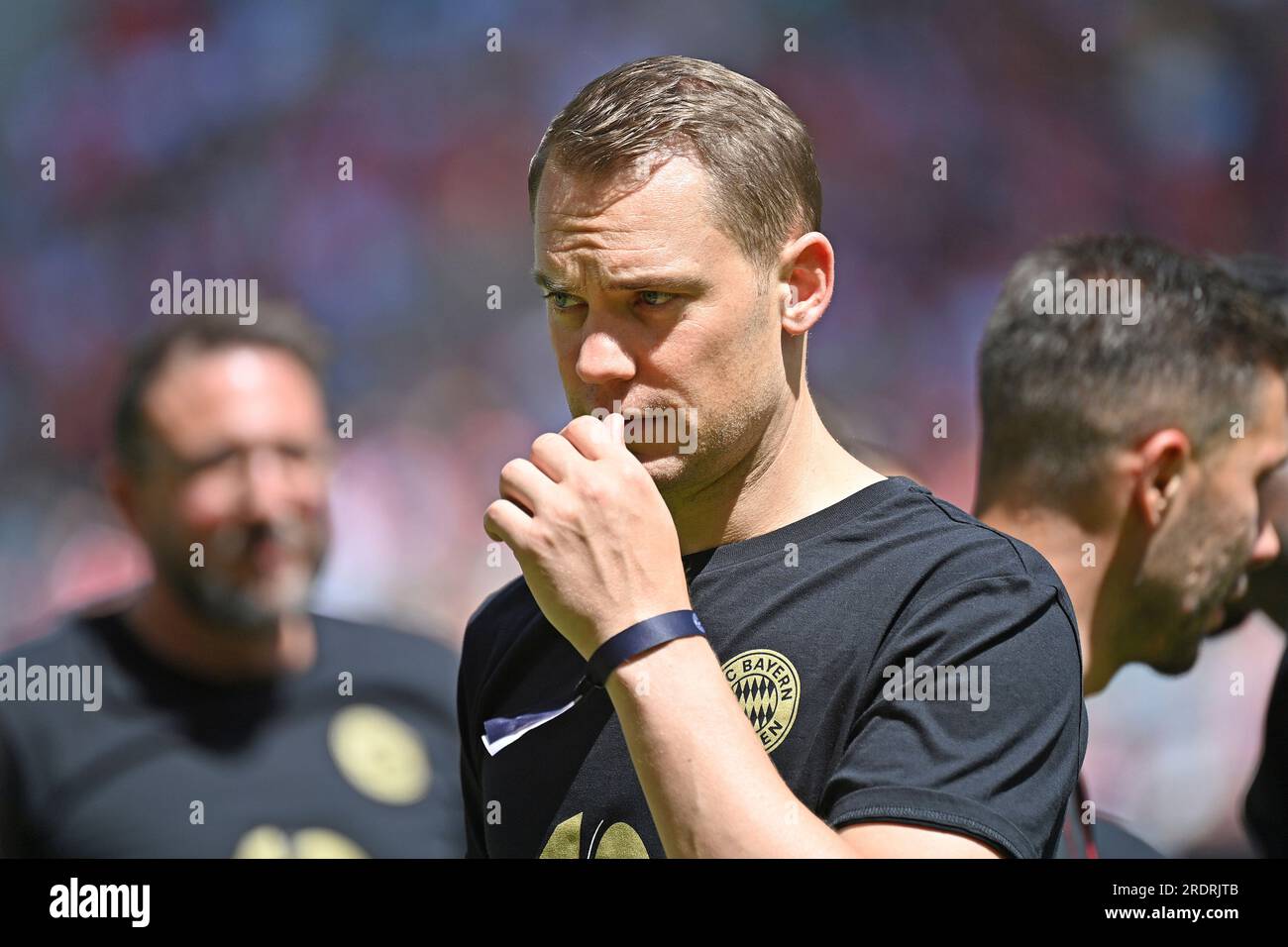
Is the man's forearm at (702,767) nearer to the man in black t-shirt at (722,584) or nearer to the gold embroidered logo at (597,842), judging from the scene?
the man in black t-shirt at (722,584)

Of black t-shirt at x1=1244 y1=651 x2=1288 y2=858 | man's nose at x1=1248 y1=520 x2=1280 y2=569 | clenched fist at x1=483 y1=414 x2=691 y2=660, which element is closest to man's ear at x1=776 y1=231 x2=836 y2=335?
clenched fist at x1=483 y1=414 x2=691 y2=660

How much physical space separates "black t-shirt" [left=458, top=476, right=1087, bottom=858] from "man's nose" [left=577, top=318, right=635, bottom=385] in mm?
351

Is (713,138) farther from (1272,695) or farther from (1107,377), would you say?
(1272,695)

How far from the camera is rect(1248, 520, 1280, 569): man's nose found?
4.67 metres

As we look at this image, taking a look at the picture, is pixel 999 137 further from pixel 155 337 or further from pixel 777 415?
pixel 777 415

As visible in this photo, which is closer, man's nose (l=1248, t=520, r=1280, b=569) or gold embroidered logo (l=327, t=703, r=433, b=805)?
man's nose (l=1248, t=520, r=1280, b=569)

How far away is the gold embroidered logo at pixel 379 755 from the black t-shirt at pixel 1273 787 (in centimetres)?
321

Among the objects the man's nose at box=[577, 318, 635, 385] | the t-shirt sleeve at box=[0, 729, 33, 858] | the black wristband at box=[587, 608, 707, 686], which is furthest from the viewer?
the t-shirt sleeve at box=[0, 729, 33, 858]

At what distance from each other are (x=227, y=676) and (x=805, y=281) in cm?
376

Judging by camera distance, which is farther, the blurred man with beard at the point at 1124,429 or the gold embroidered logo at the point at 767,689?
the blurred man with beard at the point at 1124,429

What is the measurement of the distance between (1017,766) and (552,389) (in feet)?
13.9

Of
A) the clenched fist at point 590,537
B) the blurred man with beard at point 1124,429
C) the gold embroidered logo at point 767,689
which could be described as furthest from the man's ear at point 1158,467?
the clenched fist at point 590,537

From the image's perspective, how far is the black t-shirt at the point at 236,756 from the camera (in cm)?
475

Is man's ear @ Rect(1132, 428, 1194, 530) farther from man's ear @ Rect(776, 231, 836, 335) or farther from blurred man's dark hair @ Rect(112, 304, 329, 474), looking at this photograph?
blurred man's dark hair @ Rect(112, 304, 329, 474)
